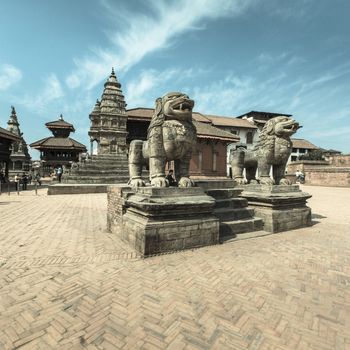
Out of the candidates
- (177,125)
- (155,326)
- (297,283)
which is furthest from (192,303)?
(177,125)

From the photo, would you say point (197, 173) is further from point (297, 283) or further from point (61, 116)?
point (61, 116)

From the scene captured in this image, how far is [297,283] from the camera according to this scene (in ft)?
10.4

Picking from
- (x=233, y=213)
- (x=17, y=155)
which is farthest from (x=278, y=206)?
(x=17, y=155)

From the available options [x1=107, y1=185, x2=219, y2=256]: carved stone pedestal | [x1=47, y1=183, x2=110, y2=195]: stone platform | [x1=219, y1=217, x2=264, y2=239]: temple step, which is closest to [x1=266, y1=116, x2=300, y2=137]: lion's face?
[x1=219, y1=217, x2=264, y2=239]: temple step

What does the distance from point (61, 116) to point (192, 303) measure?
4299 centimetres

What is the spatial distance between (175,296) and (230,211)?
329cm

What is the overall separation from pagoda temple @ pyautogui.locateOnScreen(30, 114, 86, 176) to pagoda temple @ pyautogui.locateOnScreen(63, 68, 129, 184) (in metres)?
7.11

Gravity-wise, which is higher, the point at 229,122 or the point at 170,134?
the point at 229,122

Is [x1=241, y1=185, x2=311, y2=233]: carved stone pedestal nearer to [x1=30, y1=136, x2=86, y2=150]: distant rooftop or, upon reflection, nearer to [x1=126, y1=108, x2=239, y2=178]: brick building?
[x1=126, y1=108, x2=239, y2=178]: brick building

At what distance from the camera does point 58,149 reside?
1287 inches

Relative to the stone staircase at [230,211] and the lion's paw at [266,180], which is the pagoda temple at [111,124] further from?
the lion's paw at [266,180]

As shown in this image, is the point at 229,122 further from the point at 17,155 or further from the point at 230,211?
the point at 230,211

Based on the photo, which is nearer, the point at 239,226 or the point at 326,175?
the point at 239,226

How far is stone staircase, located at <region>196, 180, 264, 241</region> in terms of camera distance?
5.42 m
